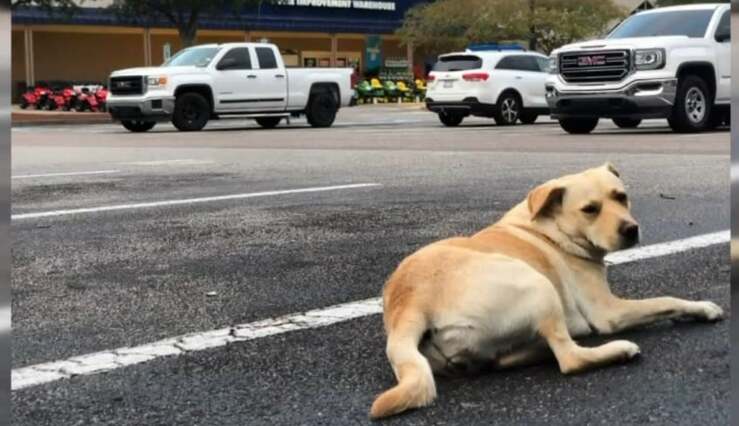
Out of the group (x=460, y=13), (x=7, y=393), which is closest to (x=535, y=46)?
(x=460, y=13)

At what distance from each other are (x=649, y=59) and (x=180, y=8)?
2571cm

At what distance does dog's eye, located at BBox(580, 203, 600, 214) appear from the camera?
126 inches

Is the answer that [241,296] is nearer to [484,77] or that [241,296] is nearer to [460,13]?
[484,77]

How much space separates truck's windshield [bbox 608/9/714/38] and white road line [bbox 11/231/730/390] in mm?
12472

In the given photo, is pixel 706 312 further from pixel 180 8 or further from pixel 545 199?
pixel 180 8

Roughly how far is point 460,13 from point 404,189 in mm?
44048

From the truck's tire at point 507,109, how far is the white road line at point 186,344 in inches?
716

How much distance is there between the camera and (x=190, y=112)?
21.4 metres

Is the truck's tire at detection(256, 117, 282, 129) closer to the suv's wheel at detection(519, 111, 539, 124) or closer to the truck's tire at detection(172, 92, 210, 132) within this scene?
the truck's tire at detection(172, 92, 210, 132)

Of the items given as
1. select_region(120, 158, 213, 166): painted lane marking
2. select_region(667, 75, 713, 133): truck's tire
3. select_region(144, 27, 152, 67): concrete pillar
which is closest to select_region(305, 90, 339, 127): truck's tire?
select_region(667, 75, 713, 133): truck's tire

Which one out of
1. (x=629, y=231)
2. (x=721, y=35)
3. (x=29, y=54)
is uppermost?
(x=29, y=54)

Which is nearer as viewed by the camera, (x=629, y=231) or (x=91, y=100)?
(x=629, y=231)

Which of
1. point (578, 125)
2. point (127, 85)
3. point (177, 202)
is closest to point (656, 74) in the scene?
point (578, 125)

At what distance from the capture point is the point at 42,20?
45.8m
